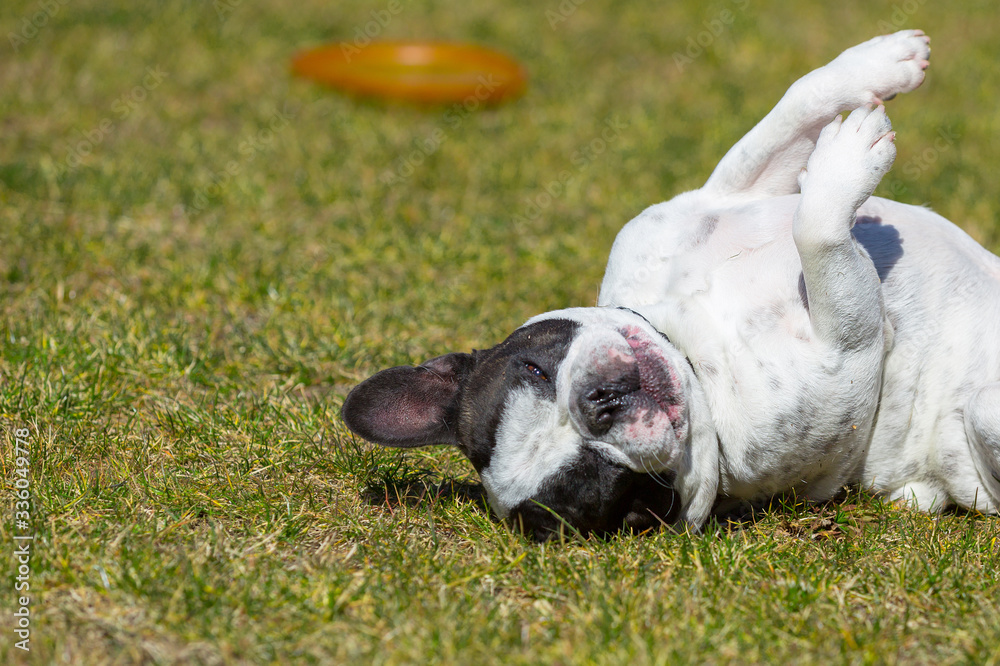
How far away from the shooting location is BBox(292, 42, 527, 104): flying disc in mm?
7184

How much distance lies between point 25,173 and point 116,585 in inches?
157

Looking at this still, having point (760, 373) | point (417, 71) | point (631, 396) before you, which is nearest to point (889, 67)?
point (760, 373)

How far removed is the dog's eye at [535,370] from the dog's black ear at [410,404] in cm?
29

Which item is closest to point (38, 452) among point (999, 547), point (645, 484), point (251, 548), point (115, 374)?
point (115, 374)

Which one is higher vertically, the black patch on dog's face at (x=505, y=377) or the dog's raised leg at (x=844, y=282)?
the dog's raised leg at (x=844, y=282)

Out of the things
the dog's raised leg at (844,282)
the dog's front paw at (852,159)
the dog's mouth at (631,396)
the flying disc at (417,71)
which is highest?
the dog's front paw at (852,159)

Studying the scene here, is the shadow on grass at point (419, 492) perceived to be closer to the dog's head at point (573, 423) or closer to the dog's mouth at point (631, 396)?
the dog's head at point (573, 423)

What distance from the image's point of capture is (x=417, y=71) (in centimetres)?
762

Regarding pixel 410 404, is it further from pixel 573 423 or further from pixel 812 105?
pixel 812 105

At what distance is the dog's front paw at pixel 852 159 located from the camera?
9.57ft

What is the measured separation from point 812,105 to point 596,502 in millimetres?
1625

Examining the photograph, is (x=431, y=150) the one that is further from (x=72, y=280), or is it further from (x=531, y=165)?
(x=72, y=280)

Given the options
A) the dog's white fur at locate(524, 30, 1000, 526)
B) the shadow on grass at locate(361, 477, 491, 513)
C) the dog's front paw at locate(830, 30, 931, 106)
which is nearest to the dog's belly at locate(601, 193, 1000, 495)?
the dog's white fur at locate(524, 30, 1000, 526)

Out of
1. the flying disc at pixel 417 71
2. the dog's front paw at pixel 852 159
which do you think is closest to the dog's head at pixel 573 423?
the dog's front paw at pixel 852 159
